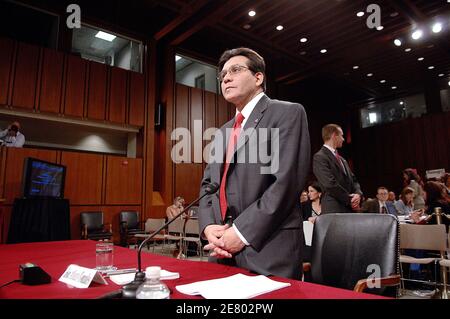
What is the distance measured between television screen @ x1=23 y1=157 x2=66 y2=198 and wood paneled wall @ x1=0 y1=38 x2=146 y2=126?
1508 mm

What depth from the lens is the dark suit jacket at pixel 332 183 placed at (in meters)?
2.76

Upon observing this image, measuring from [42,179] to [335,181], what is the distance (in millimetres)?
4989

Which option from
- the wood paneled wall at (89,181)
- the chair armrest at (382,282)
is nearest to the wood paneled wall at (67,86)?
the wood paneled wall at (89,181)

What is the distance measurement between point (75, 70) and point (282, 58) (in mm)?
5557

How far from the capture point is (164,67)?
8367 millimetres

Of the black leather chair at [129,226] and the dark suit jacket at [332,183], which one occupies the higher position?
the dark suit jacket at [332,183]

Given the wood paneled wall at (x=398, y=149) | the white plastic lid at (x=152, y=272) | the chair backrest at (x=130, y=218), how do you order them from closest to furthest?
the white plastic lid at (x=152, y=272) < the chair backrest at (x=130, y=218) < the wood paneled wall at (x=398, y=149)

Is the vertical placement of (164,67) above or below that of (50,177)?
above

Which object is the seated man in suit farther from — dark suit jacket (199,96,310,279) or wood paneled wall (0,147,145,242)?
wood paneled wall (0,147,145,242)

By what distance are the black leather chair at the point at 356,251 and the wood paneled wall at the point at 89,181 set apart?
245 inches

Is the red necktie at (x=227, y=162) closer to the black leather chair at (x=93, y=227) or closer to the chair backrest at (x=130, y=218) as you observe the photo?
the black leather chair at (x=93, y=227)
